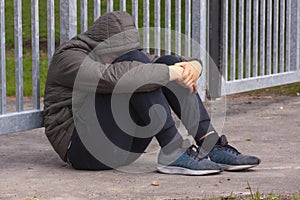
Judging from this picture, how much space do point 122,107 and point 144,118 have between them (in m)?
0.13

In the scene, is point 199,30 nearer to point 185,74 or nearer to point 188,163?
point 185,74

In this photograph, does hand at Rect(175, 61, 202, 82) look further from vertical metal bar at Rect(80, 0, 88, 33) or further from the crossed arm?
vertical metal bar at Rect(80, 0, 88, 33)

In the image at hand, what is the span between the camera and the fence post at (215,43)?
6891 millimetres

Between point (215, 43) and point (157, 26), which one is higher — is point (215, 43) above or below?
below

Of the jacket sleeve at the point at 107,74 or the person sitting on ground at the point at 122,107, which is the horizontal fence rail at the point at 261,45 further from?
the jacket sleeve at the point at 107,74

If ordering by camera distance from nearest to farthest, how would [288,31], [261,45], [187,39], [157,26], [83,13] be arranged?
1. [83,13]
2. [157,26]
3. [187,39]
4. [261,45]
5. [288,31]

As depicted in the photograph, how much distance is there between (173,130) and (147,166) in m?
0.45

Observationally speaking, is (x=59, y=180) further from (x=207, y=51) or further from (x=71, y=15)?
(x=207, y=51)

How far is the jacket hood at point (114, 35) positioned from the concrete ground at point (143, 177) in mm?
650

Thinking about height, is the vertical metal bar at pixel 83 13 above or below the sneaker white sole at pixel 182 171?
above

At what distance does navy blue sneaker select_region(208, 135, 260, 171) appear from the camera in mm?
4504

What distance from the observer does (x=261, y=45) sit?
24.5ft

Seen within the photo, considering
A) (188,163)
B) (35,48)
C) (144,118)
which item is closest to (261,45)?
(35,48)

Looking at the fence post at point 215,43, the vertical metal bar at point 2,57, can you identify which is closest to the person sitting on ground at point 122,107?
the vertical metal bar at point 2,57
